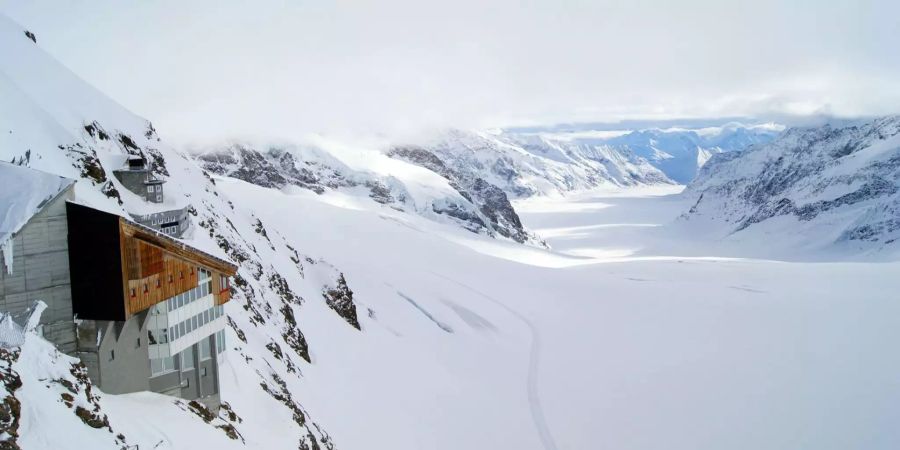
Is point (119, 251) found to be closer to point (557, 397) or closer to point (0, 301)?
point (0, 301)

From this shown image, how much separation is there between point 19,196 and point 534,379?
34575mm

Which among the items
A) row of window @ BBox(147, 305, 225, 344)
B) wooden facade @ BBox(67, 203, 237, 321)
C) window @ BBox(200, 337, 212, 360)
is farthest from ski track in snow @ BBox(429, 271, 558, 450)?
wooden facade @ BBox(67, 203, 237, 321)

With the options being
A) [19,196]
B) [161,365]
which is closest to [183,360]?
[161,365]

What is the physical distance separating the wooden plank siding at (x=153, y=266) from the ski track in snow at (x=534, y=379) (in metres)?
22.9

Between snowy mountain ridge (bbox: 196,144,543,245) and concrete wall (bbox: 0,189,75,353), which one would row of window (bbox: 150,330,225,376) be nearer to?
concrete wall (bbox: 0,189,75,353)

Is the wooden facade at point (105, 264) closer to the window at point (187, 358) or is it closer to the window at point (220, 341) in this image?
the window at point (187, 358)

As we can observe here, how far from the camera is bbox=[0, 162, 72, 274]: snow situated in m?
11.5

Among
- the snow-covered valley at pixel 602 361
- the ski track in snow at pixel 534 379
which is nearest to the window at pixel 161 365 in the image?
the snow-covered valley at pixel 602 361

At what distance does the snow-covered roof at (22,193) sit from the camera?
11531mm

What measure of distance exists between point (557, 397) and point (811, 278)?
177 feet

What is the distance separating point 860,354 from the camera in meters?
43.3

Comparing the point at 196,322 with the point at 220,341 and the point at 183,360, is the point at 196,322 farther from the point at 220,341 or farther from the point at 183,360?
the point at 220,341

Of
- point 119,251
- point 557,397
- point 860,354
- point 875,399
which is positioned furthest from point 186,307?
point 860,354

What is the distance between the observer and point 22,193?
39.2 ft
